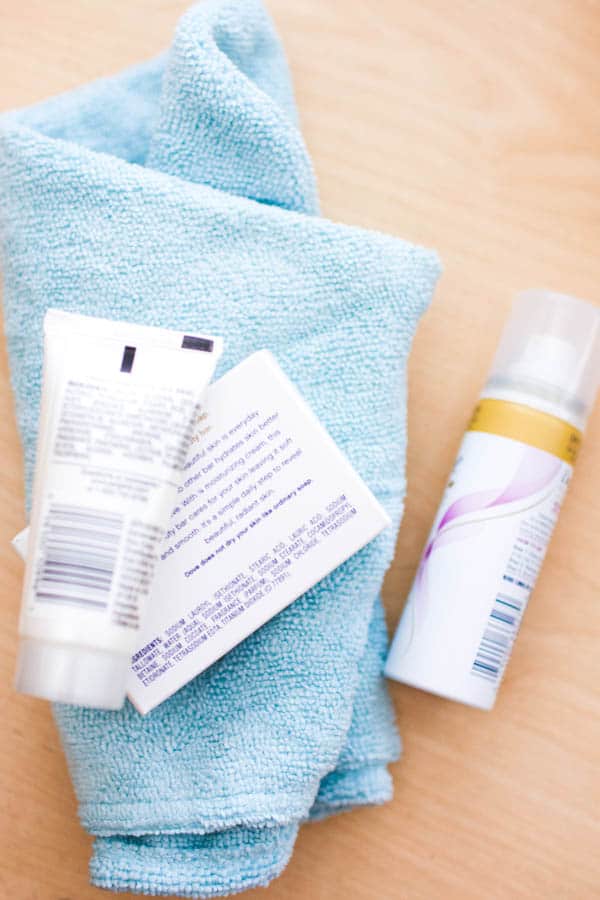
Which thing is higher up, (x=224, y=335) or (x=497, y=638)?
(x=224, y=335)

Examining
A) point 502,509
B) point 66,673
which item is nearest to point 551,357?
point 502,509

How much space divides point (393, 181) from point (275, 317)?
0.15 metres

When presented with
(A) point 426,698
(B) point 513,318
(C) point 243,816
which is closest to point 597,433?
(B) point 513,318

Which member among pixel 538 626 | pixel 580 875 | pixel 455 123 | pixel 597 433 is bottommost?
pixel 580 875

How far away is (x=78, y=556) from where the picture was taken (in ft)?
1.05

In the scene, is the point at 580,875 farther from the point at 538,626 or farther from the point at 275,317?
the point at 275,317

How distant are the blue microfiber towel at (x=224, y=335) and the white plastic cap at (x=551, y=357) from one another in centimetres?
6

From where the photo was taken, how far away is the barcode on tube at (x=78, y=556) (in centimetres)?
32

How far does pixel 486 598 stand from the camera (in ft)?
1.46

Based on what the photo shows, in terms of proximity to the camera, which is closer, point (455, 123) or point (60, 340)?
point (60, 340)

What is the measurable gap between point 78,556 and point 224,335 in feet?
0.50

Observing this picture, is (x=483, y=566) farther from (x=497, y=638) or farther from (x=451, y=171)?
(x=451, y=171)

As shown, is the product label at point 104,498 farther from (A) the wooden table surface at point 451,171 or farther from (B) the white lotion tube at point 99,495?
(A) the wooden table surface at point 451,171

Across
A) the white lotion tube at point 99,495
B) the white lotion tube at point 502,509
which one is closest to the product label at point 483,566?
the white lotion tube at point 502,509
